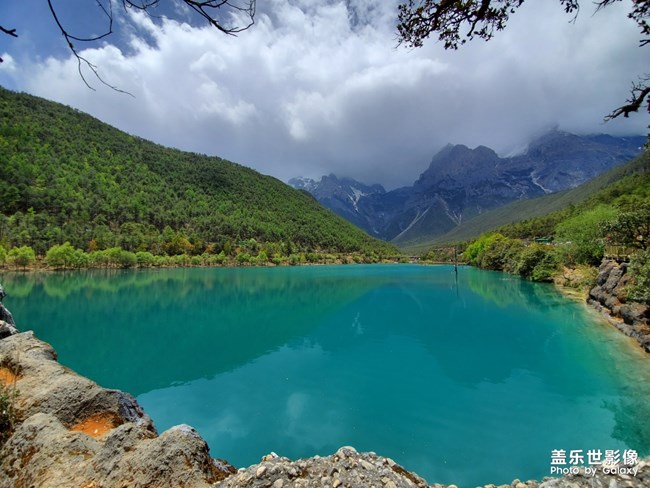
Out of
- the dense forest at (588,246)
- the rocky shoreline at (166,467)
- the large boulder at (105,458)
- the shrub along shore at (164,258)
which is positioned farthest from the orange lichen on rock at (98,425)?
the shrub along shore at (164,258)

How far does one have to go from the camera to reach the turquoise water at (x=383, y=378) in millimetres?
9992

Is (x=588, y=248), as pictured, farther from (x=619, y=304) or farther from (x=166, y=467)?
(x=166, y=467)

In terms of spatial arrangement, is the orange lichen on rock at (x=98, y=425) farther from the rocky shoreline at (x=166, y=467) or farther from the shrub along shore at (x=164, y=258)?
the shrub along shore at (x=164, y=258)

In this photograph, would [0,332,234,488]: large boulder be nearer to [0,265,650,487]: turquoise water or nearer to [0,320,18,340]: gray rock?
[0,265,650,487]: turquoise water

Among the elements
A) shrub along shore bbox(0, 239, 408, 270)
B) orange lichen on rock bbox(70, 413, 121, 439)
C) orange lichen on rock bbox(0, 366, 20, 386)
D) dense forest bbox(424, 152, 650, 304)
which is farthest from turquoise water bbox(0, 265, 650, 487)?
shrub along shore bbox(0, 239, 408, 270)

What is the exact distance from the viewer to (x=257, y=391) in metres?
14.2

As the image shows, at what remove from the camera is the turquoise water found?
9.99 meters

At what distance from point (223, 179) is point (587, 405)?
608 feet

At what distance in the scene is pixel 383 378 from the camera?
16.0m

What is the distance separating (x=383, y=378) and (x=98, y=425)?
12.5 m

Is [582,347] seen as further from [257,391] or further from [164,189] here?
[164,189]

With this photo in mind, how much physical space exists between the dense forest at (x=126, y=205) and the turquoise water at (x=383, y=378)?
222 feet

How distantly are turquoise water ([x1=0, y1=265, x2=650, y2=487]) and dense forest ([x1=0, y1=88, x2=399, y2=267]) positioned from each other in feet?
222

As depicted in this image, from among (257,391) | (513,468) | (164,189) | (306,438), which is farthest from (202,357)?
(164,189)
